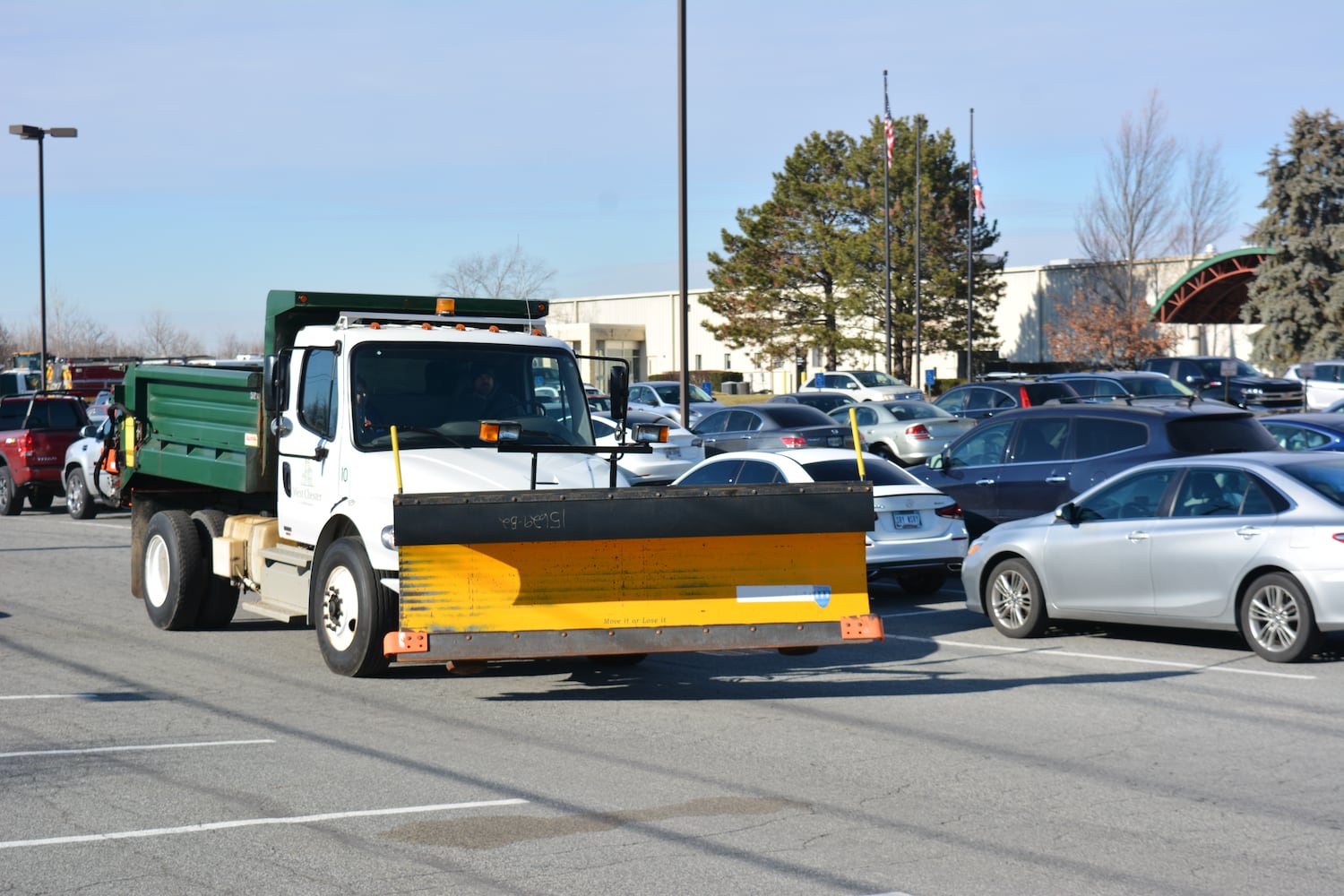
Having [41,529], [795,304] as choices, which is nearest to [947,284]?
[795,304]

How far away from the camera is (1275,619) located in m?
11.0

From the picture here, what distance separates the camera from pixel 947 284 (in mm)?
62000

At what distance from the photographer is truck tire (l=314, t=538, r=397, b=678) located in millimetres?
10023

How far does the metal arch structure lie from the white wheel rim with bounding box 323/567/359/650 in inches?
1977

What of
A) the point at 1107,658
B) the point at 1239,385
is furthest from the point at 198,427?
the point at 1239,385

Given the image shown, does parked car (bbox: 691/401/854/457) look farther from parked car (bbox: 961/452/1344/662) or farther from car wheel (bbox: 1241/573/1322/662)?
car wheel (bbox: 1241/573/1322/662)

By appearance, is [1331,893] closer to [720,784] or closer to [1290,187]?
[720,784]

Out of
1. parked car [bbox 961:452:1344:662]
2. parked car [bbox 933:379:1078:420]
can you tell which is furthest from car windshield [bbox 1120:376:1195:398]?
parked car [bbox 961:452:1344:662]

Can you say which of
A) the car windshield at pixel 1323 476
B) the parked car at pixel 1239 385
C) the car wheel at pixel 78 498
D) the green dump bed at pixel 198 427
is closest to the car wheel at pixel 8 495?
the car wheel at pixel 78 498

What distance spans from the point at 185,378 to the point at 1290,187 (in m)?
48.4

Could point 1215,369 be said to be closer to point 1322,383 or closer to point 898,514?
point 1322,383

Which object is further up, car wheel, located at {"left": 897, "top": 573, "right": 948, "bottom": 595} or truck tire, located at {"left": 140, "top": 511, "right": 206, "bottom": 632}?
truck tire, located at {"left": 140, "top": 511, "right": 206, "bottom": 632}

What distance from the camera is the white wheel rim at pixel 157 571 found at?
1351 cm

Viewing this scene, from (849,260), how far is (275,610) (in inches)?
2079
